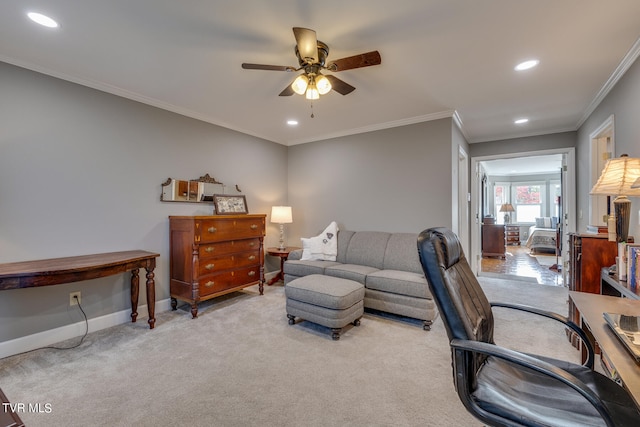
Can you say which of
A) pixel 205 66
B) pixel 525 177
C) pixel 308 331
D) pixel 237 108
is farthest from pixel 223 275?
pixel 525 177

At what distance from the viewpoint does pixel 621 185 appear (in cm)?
184

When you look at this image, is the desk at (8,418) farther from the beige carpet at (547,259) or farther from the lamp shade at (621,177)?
the beige carpet at (547,259)

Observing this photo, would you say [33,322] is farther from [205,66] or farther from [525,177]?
[525,177]

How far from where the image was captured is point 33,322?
8.06 ft

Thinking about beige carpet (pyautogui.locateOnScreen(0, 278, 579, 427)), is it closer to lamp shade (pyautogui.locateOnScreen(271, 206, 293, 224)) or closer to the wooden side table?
the wooden side table

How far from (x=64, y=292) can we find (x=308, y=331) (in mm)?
2282

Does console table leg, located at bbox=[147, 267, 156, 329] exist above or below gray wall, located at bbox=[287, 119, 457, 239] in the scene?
below

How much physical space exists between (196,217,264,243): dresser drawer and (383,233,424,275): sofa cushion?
1742 mm

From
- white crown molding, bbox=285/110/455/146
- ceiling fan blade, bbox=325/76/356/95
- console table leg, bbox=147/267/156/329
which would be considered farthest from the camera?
white crown molding, bbox=285/110/455/146

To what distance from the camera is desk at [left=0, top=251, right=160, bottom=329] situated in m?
2.04

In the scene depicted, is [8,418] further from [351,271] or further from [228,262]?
[351,271]

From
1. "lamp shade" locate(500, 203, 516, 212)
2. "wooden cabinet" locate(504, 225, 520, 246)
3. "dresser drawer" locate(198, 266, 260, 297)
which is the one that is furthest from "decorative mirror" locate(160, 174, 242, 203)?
"lamp shade" locate(500, 203, 516, 212)

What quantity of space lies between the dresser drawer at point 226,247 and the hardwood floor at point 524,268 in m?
4.31

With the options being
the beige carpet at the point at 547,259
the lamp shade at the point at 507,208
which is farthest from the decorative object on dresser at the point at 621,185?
the lamp shade at the point at 507,208
